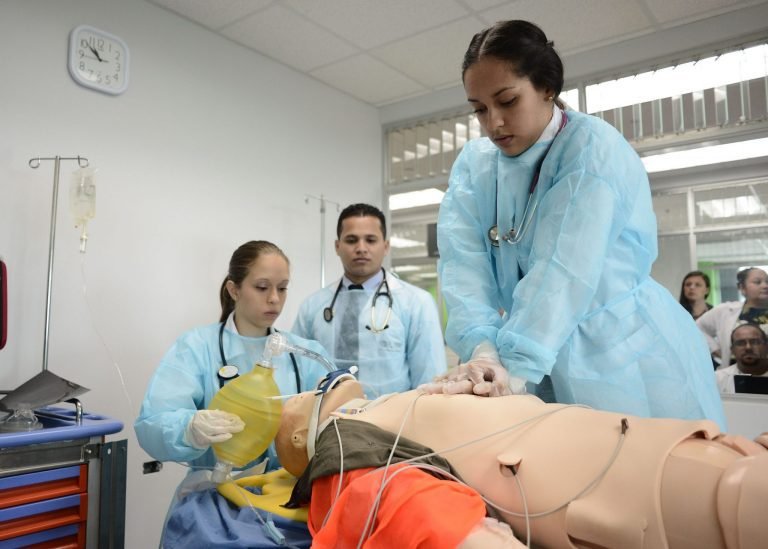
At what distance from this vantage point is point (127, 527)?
2520mm

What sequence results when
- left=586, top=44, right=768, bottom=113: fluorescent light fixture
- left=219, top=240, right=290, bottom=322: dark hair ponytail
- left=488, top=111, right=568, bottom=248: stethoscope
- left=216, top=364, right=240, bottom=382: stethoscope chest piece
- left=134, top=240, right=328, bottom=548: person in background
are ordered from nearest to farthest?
1. left=488, top=111, right=568, bottom=248: stethoscope
2. left=134, top=240, right=328, bottom=548: person in background
3. left=216, top=364, right=240, bottom=382: stethoscope chest piece
4. left=219, top=240, right=290, bottom=322: dark hair ponytail
5. left=586, top=44, right=768, bottom=113: fluorescent light fixture

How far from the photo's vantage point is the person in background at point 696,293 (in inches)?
118

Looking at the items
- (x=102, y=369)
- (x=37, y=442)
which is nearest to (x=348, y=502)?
(x=37, y=442)

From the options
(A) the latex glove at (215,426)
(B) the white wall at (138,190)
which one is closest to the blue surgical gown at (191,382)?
(A) the latex glove at (215,426)

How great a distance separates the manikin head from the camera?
1.29 m

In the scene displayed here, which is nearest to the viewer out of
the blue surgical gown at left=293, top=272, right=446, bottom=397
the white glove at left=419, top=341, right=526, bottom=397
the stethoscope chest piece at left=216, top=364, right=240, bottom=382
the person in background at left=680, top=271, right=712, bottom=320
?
the white glove at left=419, top=341, right=526, bottom=397

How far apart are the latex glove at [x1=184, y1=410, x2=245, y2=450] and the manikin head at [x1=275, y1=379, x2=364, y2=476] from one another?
0.10 metres

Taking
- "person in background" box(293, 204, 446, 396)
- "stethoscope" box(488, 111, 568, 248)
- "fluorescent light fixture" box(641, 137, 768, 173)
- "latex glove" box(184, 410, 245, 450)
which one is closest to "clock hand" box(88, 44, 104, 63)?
"person in background" box(293, 204, 446, 396)

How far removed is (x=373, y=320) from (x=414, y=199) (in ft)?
6.03

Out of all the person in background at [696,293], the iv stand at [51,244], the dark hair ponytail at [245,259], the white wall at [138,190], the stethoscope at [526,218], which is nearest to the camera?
the stethoscope at [526,218]

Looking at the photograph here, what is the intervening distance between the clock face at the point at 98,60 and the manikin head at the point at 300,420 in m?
1.90

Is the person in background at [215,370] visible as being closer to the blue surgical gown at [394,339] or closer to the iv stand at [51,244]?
the blue surgical gown at [394,339]

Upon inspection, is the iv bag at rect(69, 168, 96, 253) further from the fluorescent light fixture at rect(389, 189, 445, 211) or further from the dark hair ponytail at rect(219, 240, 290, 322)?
the fluorescent light fixture at rect(389, 189, 445, 211)

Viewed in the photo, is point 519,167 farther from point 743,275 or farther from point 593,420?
point 743,275
